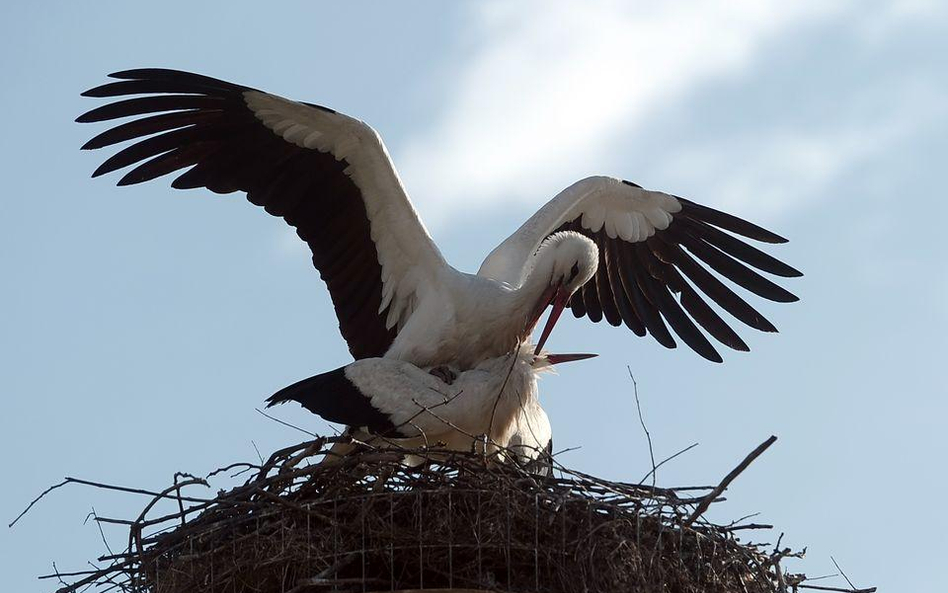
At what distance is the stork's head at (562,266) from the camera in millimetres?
7852

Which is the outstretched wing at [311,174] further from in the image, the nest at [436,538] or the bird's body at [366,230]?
the nest at [436,538]

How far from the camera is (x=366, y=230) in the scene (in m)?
8.08

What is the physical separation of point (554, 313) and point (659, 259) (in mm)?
1161

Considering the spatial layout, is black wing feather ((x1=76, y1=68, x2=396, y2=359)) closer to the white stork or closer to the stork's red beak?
the white stork

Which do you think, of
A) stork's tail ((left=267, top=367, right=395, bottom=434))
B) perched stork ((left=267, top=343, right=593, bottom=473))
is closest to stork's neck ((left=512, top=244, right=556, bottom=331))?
perched stork ((left=267, top=343, right=593, bottom=473))

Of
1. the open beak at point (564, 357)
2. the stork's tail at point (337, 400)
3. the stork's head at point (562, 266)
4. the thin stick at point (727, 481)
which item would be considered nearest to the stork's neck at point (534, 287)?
the stork's head at point (562, 266)

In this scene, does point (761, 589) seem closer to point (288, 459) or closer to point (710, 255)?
point (288, 459)

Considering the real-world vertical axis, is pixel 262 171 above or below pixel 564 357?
above

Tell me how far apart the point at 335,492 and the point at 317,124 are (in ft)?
7.03

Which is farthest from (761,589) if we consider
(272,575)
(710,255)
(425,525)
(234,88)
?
(234,88)

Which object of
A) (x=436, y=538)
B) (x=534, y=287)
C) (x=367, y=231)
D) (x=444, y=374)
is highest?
(x=367, y=231)

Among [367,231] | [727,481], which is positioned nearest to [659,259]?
[367,231]

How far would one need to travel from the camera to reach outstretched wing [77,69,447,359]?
7.87m

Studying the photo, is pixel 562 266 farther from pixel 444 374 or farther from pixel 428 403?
pixel 428 403
